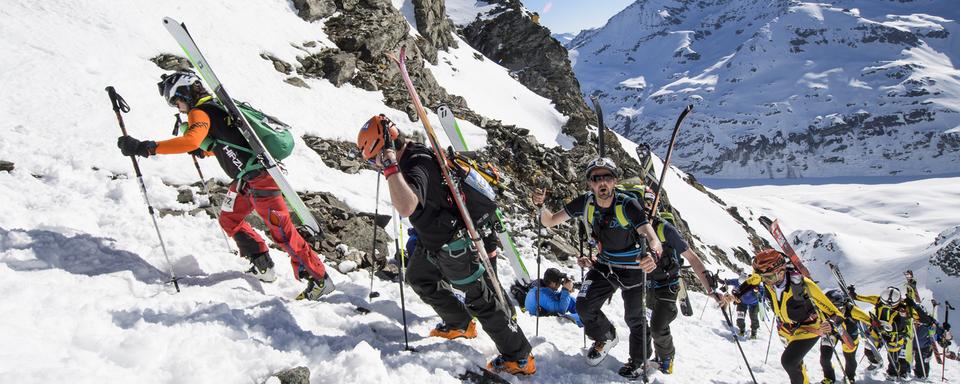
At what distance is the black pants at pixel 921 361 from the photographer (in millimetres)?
12289

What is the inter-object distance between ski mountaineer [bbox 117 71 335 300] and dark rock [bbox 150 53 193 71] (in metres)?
8.18

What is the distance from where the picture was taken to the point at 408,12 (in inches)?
1427

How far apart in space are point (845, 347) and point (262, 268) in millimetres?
10713

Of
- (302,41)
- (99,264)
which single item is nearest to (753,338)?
(99,264)

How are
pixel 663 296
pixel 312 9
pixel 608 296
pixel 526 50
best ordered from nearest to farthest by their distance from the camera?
pixel 608 296 → pixel 663 296 → pixel 312 9 → pixel 526 50

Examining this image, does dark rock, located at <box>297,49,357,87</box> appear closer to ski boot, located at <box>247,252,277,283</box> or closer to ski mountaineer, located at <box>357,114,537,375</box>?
ski boot, located at <box>247,252,277,283</box>

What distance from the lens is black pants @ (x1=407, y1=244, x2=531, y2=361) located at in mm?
5008

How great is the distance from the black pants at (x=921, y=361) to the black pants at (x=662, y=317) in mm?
10163

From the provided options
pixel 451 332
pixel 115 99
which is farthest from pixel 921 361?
pixel 115 99

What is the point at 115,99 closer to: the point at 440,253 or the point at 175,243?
the point at 175,243

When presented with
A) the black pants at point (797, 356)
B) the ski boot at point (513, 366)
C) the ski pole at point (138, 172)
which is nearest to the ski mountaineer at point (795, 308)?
the black pants at point (797, 356)

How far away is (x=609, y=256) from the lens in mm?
6414

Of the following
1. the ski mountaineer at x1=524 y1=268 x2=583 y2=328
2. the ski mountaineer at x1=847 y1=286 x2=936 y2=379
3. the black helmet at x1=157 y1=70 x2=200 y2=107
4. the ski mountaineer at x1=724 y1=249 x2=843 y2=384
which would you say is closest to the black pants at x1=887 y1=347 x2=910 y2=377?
the ski mountaineer at x1=847 y1=286 x2=936 y2=379

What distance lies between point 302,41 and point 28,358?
65.3 ft
